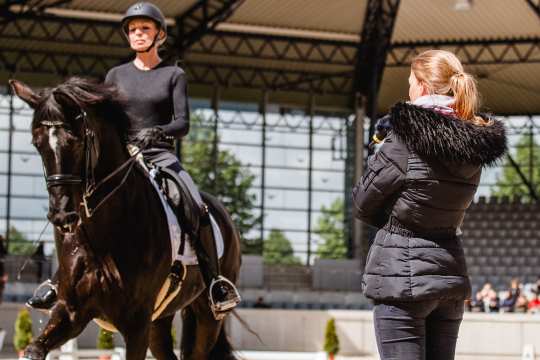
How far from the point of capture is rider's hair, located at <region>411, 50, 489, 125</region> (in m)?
3.42

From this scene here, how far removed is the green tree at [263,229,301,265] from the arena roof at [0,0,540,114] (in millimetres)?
4934

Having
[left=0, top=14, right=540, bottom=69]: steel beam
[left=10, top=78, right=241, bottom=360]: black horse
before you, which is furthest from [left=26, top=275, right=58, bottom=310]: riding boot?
[left=0, top=14, right=540, bottom=69]: steel beam

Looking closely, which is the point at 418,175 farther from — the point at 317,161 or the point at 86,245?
the point at 317,161

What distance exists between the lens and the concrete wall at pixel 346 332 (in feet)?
50.0

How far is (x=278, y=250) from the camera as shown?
3378 centimetres

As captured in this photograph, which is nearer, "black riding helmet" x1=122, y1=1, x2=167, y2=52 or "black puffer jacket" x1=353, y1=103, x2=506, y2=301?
Result: "black puffer jacket" x1=353, y1=103, x2=506, y2=301

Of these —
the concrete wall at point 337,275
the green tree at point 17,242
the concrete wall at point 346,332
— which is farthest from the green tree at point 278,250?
the concrete wall at point 346,332

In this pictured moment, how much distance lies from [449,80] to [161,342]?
3436mm

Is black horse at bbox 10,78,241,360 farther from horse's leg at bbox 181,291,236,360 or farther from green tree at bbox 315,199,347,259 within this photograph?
green tree at bbox 315,199,347,259

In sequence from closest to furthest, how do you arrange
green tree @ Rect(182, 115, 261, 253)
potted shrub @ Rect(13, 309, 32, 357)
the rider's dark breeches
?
the rider's dark breeches
potted shrub @ Rect(13, 309, 32, 357)
green tree @ Rect(182, 115, 261, 253)

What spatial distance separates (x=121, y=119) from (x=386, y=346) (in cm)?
252

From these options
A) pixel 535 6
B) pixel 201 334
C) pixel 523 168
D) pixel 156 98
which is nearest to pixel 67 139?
pixel 156 98

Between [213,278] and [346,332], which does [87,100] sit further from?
[346,332]

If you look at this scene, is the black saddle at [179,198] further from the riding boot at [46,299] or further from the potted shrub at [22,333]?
the potted shrub at [22,333]
